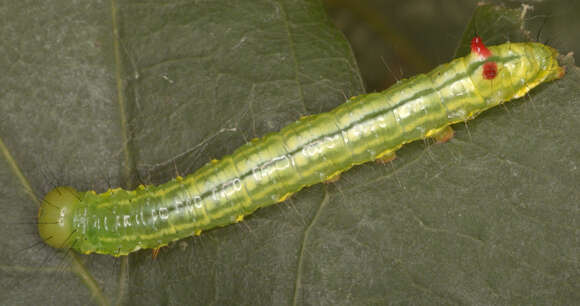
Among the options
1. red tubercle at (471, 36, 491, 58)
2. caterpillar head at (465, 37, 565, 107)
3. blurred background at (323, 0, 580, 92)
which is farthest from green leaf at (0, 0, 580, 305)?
blurred background at (323, 0, 580, 92)

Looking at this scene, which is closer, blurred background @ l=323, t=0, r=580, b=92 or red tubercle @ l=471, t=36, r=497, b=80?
red tubercle @ l=471, t=36, r=497, b=80

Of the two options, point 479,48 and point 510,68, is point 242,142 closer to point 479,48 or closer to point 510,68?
point 479,48

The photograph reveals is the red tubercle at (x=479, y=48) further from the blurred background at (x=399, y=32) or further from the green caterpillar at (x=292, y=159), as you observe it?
the blurred background at (x=399, y=32)

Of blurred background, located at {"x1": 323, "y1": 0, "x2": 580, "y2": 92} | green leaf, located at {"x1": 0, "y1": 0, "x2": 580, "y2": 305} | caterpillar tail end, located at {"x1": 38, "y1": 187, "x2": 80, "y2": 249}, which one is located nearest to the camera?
green leaf, located at {"x1": 0, "y1": 0, "x2": 580, "y2": 305}

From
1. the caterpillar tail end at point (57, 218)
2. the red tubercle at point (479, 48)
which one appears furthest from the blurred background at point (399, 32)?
the caterpillar tail end at point (57, 218)

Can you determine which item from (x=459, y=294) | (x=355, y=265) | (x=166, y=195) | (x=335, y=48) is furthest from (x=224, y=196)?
(x=459, y=294)

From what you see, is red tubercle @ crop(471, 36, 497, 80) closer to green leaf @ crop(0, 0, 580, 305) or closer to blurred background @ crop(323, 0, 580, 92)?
green leaf @ crop(0, 0, 580, 305)

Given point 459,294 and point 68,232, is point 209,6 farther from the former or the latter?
point 459,294
